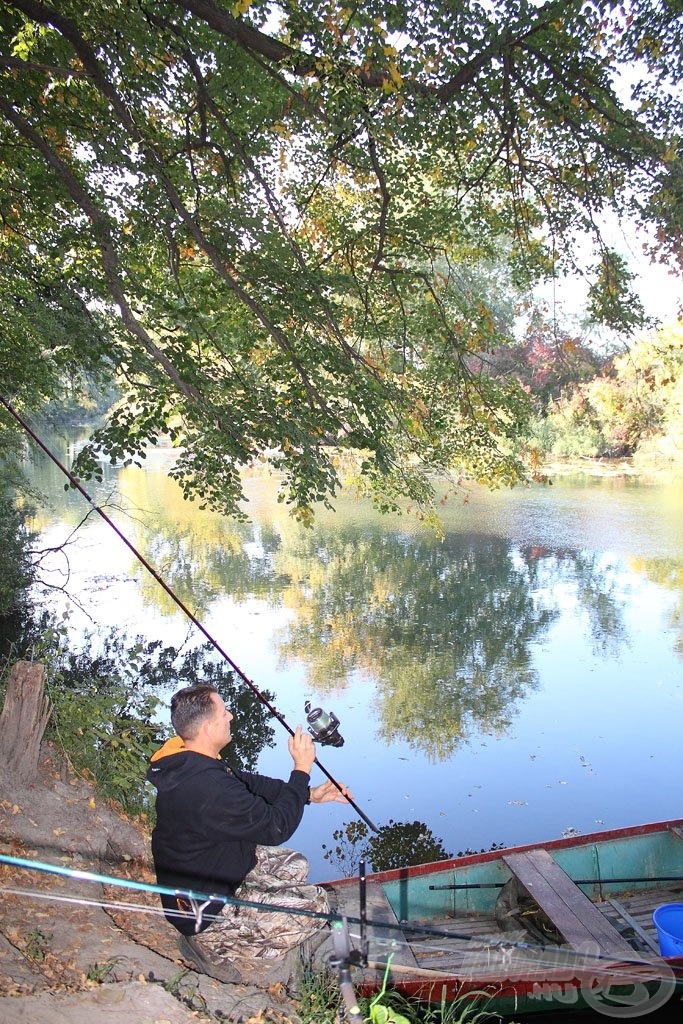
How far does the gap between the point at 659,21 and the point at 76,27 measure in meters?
4.18

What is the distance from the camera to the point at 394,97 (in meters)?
5.60

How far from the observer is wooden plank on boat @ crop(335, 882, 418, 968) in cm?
429

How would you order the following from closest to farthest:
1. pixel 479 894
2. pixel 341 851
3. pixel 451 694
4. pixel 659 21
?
pixel 479 894, pixel 659 21, pixel 341 851, pixel 451 694

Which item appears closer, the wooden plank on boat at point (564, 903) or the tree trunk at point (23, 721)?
the wooden plank on boat at point (564, 903)

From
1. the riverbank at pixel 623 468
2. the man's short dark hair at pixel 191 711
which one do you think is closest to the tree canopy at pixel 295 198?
the man's short dark hair at pixel 191 711

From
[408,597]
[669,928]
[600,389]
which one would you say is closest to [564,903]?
[669,928]

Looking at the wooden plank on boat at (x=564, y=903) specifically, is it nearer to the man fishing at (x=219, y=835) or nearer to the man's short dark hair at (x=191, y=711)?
the man fishing at (x=219, y=835)

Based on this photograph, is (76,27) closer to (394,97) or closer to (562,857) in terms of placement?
(394,97)

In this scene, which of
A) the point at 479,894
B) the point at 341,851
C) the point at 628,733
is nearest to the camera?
the point at 479,894

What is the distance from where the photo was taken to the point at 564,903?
4832 millimetres

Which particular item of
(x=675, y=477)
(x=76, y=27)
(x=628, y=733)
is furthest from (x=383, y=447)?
(x=675, y=477)

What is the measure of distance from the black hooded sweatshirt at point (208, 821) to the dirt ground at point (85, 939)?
17 cm

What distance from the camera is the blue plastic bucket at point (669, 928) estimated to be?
4.51 meters

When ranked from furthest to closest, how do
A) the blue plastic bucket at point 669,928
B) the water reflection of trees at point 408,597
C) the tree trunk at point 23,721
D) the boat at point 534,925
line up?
the water reflection of trees at point 408,597 < the tree trunk at point 23,721 < the blue plastic bucket at point 669,928 < the boat at point 534,925
